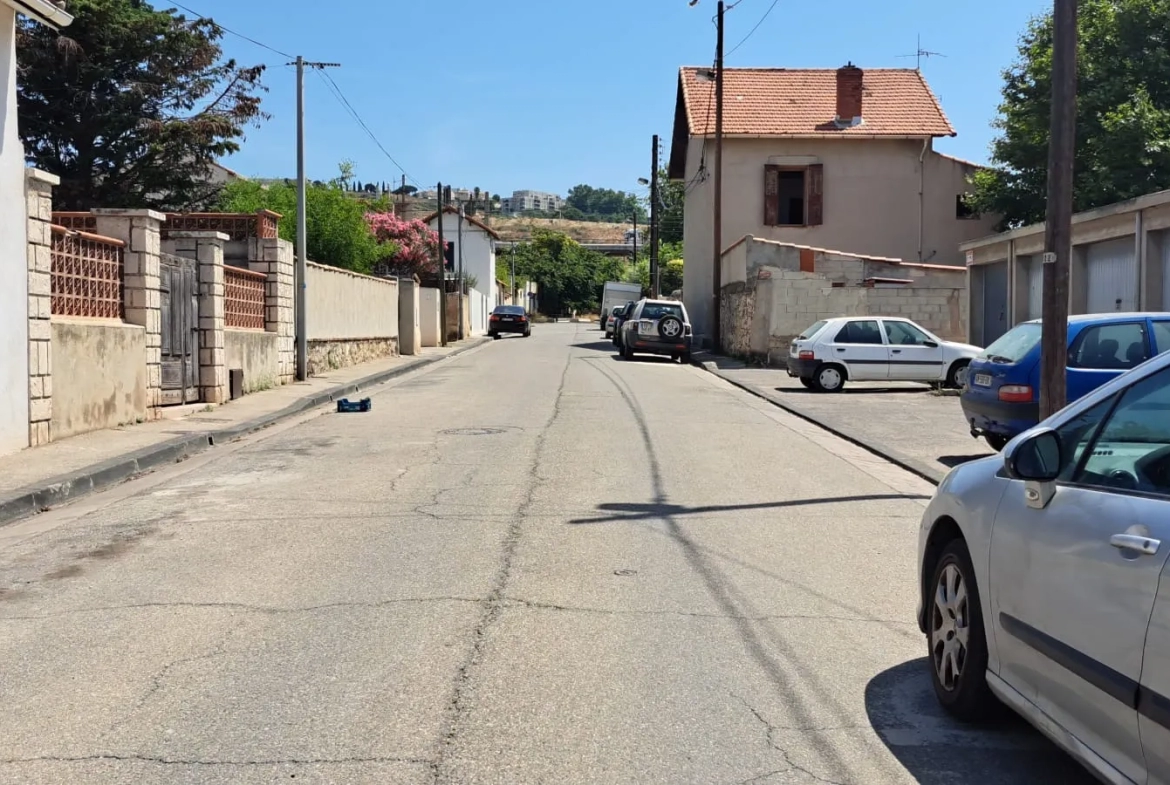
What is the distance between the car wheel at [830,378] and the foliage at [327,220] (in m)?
17.8

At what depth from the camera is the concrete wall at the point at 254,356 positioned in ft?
62.7

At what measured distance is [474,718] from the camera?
4.48 meters

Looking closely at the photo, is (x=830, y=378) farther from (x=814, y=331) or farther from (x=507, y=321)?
(x=507, y=321)

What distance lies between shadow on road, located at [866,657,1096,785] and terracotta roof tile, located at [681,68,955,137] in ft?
112

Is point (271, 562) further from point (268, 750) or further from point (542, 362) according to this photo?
point (542, 362)

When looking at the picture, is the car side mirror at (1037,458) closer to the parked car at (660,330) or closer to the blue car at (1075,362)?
the blue car at (1075,362)

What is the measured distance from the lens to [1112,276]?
18.5 metres

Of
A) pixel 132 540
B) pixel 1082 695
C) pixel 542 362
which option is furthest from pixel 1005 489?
pixel 542 362

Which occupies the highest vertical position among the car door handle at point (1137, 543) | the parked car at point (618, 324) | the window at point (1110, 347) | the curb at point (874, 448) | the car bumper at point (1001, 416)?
the parked car at point (618, 324)

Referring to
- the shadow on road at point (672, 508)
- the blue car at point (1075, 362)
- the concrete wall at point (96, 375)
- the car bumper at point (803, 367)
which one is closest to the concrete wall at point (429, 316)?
the car bumper at point (803, 367)

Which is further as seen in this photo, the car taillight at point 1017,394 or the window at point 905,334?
the window at point 905,334

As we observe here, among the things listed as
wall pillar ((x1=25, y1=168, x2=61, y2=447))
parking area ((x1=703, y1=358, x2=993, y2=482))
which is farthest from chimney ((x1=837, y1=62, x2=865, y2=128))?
wall pillar ((x1=25, y1=168, x2=61, y2=447))

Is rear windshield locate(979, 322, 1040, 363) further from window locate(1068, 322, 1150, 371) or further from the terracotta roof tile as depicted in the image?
the terracotta roof tile

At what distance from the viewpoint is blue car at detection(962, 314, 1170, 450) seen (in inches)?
427
